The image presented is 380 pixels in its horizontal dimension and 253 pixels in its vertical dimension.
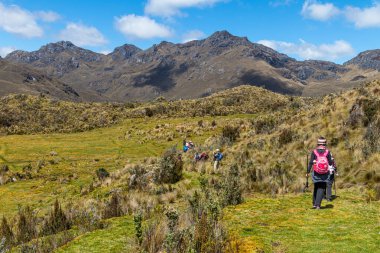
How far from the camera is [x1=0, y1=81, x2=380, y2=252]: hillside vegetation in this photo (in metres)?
8.95

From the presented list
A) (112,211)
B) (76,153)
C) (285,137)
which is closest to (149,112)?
(76,153)

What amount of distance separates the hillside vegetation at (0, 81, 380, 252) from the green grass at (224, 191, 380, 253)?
3 centimetres

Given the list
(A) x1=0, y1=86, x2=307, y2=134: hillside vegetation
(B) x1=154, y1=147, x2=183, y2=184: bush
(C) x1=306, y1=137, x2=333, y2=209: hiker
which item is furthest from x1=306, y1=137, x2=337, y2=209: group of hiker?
(A) x1=0, y1=86, x2=307, y2=134: hillside vegetation

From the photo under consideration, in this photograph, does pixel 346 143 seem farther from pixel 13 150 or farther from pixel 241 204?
pixel 13 150

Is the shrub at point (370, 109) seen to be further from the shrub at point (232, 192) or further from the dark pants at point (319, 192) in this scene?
the shrub at point (232, 192)

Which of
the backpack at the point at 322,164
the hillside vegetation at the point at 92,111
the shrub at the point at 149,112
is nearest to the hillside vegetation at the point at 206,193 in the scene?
the backpack at the point at 322,164

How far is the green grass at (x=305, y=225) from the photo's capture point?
868 centimetres

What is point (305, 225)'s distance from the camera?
10516 millimetres

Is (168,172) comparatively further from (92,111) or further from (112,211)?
(92,111)

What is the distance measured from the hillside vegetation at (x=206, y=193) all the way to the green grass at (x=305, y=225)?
0.09ft

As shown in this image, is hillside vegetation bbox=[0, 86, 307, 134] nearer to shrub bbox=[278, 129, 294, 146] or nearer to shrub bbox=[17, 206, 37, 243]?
shrub bbox=[278, 129, 294, 146]

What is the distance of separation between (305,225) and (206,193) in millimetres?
3695

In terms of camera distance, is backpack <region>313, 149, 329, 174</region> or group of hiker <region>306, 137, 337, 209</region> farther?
backpack <region>313, 149, 329, 174</region>

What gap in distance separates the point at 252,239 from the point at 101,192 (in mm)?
13920
